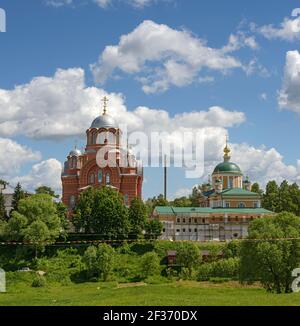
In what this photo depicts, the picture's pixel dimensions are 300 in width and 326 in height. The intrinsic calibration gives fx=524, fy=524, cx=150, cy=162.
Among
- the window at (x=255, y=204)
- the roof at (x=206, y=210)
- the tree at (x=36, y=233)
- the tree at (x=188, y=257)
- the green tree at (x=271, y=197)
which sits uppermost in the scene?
the green tree at (x=271, y=197)

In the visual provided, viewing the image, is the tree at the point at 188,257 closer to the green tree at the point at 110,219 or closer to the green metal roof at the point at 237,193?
the green tree at the point at 110,219

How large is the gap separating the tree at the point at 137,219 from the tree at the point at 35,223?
5.78 meters

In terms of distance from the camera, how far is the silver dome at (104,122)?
5131cm

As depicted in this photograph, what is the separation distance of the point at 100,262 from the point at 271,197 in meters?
28.6

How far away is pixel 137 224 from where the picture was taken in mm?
42875

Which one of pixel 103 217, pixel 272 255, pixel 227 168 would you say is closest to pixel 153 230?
pixel 103 217

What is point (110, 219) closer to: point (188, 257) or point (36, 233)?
point (36, 233)

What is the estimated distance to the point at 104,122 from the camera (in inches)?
2029

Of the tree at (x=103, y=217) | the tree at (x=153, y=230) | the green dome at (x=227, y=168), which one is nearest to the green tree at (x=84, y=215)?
the tree at (x=103, y=217)
